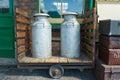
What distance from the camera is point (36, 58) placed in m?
3.93

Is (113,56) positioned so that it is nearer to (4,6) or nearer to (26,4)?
(26,4)

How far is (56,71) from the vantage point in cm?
372

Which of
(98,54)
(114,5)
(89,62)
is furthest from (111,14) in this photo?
(89,62)

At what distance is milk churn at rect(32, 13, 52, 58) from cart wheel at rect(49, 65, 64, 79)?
346 millimetres

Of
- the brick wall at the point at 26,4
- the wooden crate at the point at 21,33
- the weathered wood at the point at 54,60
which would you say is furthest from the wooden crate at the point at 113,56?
the brick wall at the point at 26,4

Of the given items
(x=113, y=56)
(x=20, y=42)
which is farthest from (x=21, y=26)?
(x=113, y=56)

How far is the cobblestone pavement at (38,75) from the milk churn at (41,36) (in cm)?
39

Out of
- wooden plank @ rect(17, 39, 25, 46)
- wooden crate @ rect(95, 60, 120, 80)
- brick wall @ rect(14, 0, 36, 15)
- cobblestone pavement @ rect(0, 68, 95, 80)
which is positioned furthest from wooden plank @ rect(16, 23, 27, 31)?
wooden crate @ rect(95, 60, 120, 80)

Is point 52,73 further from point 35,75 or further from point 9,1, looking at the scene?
point 9,1

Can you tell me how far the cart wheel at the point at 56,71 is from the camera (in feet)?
12.2

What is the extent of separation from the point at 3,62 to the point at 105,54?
8.15 ft

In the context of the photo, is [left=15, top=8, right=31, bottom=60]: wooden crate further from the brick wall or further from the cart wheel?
the cart wheel

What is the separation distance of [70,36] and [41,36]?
58 cm

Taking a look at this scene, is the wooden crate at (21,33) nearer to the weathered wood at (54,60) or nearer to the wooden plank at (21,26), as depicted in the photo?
the wooden plank at (21,26)
